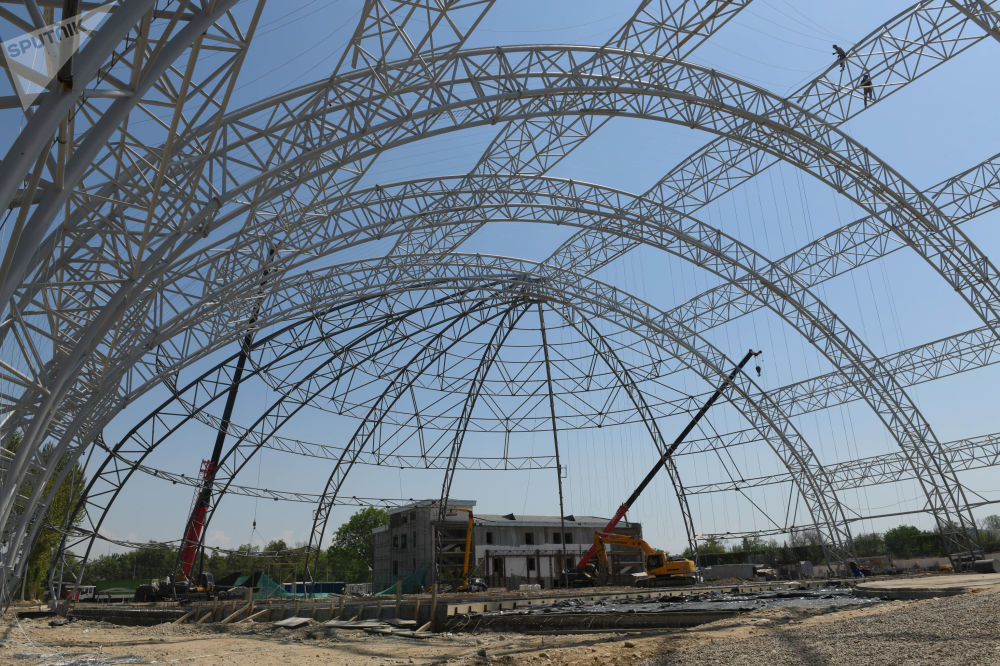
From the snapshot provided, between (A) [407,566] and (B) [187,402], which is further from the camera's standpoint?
(A) [407,566]

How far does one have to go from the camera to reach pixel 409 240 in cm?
3403

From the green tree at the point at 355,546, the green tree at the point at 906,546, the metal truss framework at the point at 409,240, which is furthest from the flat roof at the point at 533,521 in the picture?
the green tree at the point at 355,546

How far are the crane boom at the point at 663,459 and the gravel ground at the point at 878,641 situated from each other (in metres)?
27.0

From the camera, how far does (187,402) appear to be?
3941 cm

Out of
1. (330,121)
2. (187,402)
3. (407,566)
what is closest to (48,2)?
(330,121)

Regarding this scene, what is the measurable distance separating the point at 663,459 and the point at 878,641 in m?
33.6

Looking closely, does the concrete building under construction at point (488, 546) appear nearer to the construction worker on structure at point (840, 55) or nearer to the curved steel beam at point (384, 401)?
the curved steel beam at point (384, 401)

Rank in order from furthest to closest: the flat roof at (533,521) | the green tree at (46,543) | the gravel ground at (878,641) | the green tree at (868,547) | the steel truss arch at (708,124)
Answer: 1. the green tree at (868,547)
2. the flat roof at (533,521)
3. the green tree at (46,543)
4. the steel truss arch at (708,124)
5. the gravel ground at (878,641)

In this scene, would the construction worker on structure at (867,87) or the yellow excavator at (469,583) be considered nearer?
the construction worker on structure at (867,87)

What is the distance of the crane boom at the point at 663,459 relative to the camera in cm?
4291

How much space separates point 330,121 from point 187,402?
82.4 feet

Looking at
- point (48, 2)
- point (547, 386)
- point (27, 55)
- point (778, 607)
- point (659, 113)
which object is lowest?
point (778, 607)

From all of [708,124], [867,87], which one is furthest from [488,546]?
[867,87]

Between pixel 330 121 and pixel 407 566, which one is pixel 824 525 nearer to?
pixel 407 566
